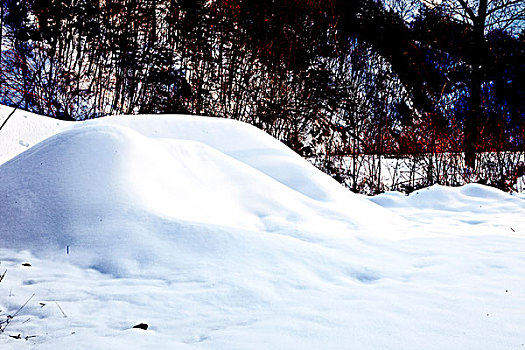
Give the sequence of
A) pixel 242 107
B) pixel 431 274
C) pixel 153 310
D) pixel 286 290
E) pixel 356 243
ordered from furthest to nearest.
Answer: pixel 242 107, pixel 356 243, pixel 431 274, pixel 286 290, pixel 153 310

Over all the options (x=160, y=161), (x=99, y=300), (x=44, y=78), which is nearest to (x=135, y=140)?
(x=160, y=161)

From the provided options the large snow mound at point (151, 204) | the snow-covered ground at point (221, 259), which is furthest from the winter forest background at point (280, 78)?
the snow-covered ground at point (221, 259)

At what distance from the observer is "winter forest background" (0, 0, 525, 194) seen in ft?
23.2

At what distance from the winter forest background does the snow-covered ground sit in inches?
137

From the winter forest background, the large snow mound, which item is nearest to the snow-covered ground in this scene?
the large snow mound

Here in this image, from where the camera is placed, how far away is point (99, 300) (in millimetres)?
1807

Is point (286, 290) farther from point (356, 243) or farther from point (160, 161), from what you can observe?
point (160, 161)

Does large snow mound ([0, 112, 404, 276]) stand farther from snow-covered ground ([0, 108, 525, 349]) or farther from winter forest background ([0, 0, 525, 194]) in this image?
winter forest background ([0, 0, 525, 194])

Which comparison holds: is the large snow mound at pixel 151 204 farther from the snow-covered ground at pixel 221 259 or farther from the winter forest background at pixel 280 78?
the winter forest background at pixel 280 78

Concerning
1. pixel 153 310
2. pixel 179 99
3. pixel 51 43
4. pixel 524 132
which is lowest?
pixel 153 310

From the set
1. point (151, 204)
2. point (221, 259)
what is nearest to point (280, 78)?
point (151, 204)

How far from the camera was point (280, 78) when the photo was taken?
27.9 feet

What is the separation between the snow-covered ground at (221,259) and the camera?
5.09ft

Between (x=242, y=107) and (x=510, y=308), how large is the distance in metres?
6.88
